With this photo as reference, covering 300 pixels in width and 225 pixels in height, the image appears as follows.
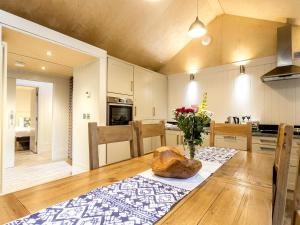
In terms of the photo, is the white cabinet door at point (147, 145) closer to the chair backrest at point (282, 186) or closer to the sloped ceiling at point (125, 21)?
the sloped ceiling at point (125, 21)

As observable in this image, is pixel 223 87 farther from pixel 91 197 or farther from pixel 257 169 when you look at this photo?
pixel 91 197

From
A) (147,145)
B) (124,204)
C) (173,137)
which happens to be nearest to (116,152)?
(147,145)

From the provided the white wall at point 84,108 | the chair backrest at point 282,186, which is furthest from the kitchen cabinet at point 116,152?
the chair backrest at point 282,186

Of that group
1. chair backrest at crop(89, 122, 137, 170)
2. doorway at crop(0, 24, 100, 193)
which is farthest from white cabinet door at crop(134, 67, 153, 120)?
chair backrest at crop(89, 122, 137, 170)

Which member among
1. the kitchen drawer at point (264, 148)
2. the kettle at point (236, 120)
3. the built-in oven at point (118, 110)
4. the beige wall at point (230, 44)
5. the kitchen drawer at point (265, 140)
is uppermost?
the beige wall at point (230, 44)

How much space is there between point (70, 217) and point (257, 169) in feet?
3.66

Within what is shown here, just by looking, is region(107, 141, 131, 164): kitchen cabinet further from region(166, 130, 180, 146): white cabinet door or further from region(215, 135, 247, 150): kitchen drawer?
region(215, 135, 247, 150): kitchen drawer

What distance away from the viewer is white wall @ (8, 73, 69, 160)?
421 cm

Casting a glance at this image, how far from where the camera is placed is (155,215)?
599mm

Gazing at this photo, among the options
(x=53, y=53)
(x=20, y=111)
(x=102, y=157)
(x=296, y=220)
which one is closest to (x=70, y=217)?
(x=296, y=220)

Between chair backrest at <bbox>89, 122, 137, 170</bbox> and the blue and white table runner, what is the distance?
0.37 m

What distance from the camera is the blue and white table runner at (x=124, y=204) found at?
572mm

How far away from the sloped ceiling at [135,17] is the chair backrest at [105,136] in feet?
6.43

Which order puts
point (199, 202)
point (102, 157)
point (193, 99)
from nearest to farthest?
point (199, 202) < point (102, 157) < point (193, 99)
